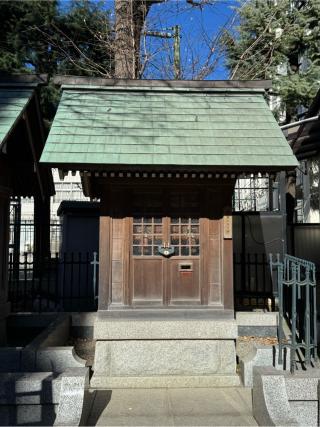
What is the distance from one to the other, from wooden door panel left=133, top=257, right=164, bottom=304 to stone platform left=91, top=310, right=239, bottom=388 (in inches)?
10.7

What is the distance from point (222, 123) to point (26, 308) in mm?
6292

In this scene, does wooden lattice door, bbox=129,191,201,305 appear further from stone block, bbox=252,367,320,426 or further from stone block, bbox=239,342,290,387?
stone block, bbox=252,367,320,426

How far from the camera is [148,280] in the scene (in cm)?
708

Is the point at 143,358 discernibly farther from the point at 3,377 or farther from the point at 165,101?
the point at 165,101

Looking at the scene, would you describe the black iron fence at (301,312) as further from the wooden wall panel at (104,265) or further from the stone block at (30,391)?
the stone block at (30,391)

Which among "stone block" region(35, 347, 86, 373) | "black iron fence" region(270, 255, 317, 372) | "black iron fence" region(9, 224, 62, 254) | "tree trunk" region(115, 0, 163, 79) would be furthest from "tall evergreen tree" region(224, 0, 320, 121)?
"stone block" region(35, 347, 86, 373)

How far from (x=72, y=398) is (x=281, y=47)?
45.4 feet

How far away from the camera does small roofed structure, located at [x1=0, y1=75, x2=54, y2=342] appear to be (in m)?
7.32

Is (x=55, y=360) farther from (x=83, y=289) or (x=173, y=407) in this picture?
(x=83, y=289)

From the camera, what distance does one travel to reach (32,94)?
7.70 meters

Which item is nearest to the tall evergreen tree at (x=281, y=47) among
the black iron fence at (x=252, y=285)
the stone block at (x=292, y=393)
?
the black iron fence at (x=252, y=285)

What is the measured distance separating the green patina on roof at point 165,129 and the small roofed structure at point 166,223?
3cm

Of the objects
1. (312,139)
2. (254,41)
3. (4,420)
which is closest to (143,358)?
(4,420)

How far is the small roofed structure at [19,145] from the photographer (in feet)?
24.0
